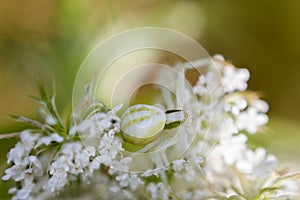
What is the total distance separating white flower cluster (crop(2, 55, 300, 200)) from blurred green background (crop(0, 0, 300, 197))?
207 millimetres

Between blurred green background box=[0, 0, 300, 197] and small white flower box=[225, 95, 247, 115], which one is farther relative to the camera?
blurred green background box=[0, 0, 300, 197]

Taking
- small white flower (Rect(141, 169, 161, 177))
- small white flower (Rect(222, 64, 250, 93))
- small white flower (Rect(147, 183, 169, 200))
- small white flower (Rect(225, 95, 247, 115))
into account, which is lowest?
small white flower (Rect(147, 183, 169, 200))

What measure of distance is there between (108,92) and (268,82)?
0.44 m

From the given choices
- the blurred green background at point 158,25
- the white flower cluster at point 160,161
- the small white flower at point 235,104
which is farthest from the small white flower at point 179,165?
the blurred green background at point 158,25

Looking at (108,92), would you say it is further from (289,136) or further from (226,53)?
(226,53)

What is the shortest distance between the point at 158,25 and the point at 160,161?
0.39m

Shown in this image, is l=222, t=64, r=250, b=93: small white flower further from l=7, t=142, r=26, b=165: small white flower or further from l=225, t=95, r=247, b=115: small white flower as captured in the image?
l=7, t=142, r=26, b=165: small white flower

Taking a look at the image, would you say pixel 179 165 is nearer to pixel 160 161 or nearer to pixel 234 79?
pixel 160 161

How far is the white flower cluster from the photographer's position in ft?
1.69

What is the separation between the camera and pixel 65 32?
0.80 metres

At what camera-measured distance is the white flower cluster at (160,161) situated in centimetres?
52

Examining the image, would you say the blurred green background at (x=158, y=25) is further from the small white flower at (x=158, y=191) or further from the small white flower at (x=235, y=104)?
the small white flower at (x=158, y=191)

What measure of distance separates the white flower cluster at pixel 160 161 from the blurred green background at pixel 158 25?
0.21m

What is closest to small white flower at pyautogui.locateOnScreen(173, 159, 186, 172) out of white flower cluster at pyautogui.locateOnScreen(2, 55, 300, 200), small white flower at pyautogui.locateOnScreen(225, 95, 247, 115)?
white flower cluster at pyautogui.locateOnScreen(2, 55, 300, 200)
